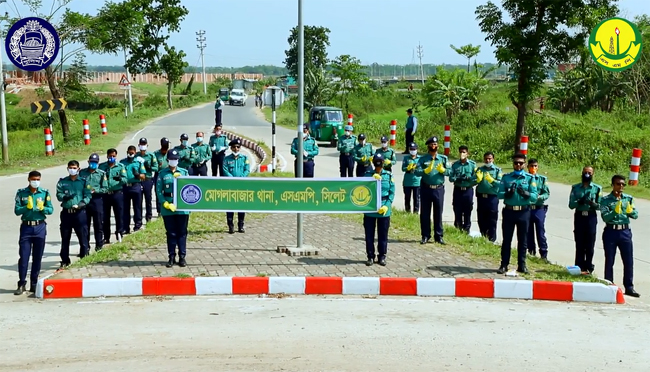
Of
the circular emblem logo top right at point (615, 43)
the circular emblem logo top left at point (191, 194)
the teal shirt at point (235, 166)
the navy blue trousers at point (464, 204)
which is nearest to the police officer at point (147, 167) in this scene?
the teal shirt at point (235, 166)

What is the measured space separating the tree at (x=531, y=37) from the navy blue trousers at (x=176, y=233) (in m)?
16.3

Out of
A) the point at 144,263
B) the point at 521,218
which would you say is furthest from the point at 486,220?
the point at 144,263

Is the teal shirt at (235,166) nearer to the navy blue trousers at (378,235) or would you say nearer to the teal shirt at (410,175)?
the teal shirt at (410,175)

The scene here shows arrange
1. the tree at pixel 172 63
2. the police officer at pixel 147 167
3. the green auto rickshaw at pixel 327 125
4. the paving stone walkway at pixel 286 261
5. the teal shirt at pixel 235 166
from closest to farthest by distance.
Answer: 1. the paving stone walkway at pixel 286 261
2. the teal shirt at pixel 235 166
3. the police officer at pixel 147 167
4. the green auto rickshaw at pixel 327 125
5. the tree at pixel 172 63

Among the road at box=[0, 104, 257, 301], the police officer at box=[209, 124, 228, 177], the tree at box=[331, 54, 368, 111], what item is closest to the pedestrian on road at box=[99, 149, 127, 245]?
the road at box=[0, 104, 257, 301]

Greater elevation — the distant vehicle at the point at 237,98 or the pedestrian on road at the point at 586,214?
the distant vehicle at the point at 237,98

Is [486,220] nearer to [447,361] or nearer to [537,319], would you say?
[537,319]

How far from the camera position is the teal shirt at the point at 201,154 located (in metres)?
17.0

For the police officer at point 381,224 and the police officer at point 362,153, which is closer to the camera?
the police officer at point 381,224

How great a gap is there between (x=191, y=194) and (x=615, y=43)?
1852 centimetres

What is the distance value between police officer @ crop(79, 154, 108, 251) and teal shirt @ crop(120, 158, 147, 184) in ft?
4.26

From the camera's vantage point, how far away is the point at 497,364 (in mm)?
7582

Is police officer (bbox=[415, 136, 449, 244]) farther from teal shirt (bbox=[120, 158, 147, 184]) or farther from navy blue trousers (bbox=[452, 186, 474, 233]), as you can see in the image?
teal shirt (bbox=[120, 158, 147, 184])

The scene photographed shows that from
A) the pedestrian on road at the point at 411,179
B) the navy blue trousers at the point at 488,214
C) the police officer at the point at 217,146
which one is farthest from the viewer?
the police officer at the point at 217,146
